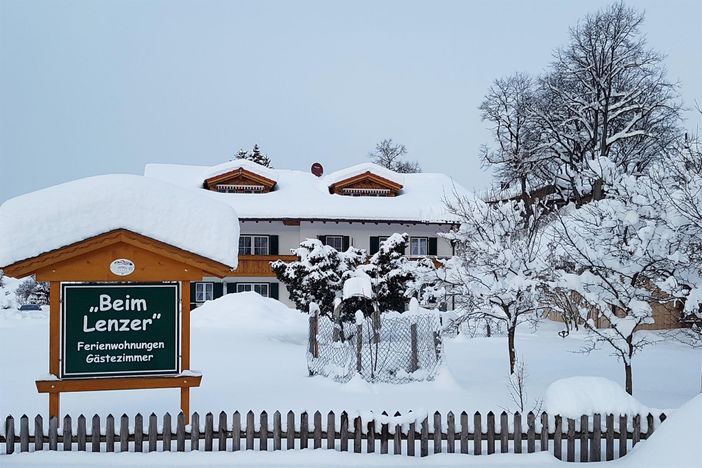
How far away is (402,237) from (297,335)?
5264 millimetres

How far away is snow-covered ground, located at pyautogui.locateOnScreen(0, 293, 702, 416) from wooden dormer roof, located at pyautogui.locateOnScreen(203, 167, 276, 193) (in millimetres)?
11610

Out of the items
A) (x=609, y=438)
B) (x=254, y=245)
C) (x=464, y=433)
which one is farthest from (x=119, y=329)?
(x=254, y=245)

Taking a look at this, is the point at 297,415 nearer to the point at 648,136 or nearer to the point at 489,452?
the point at 489,452

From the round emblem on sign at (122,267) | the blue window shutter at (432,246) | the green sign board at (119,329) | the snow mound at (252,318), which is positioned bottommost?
the snow mound at (252,318)

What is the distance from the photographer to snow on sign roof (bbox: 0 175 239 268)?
8.34m

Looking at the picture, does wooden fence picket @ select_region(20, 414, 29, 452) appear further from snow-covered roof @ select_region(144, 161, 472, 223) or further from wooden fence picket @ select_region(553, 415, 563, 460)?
snow-covered roof @ select_region(144, 161, 472, 223)

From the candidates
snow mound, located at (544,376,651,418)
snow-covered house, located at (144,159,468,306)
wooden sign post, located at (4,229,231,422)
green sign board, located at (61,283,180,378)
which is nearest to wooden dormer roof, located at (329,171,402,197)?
snow-covered house, located at (144,159,468,306)

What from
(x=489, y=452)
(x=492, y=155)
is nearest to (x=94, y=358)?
(x=489, y=452)

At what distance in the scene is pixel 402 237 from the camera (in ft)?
72.4

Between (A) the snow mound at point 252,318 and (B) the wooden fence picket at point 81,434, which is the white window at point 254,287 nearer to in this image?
(A) the snow mound at point 252,318

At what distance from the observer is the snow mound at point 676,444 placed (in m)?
6.32

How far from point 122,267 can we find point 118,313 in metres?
0.68

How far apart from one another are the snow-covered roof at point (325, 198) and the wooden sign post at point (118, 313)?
914 inches

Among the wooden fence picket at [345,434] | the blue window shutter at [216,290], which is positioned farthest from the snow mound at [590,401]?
the blue window shutter at [216,290]
